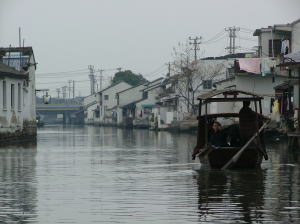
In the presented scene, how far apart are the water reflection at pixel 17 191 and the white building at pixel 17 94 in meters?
17.7

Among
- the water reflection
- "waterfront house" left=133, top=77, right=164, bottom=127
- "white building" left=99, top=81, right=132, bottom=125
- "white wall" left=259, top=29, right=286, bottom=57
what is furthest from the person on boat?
"white building" left=99, top=81, right=132, bottom=125

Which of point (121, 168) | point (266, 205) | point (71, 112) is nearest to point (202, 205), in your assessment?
point (266, 205)

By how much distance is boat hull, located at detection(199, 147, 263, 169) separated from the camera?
66.9ft

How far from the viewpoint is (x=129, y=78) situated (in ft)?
476

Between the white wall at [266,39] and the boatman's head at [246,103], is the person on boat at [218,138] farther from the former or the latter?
the white wall at [266,39]

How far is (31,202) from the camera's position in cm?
1348

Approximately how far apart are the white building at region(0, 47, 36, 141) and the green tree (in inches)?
3522

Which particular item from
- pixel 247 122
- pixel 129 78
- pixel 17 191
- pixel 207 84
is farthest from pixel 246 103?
pixel 129 78

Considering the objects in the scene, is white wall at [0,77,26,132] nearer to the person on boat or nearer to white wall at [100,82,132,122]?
the person on boat

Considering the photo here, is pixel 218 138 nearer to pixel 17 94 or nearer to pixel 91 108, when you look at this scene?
pixel 17 94

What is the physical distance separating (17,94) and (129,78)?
323 feet

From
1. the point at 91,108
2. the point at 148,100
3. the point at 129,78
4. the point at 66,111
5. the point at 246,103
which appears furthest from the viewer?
the point at 66,111

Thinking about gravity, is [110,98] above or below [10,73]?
above

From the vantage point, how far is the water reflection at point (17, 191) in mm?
11789
